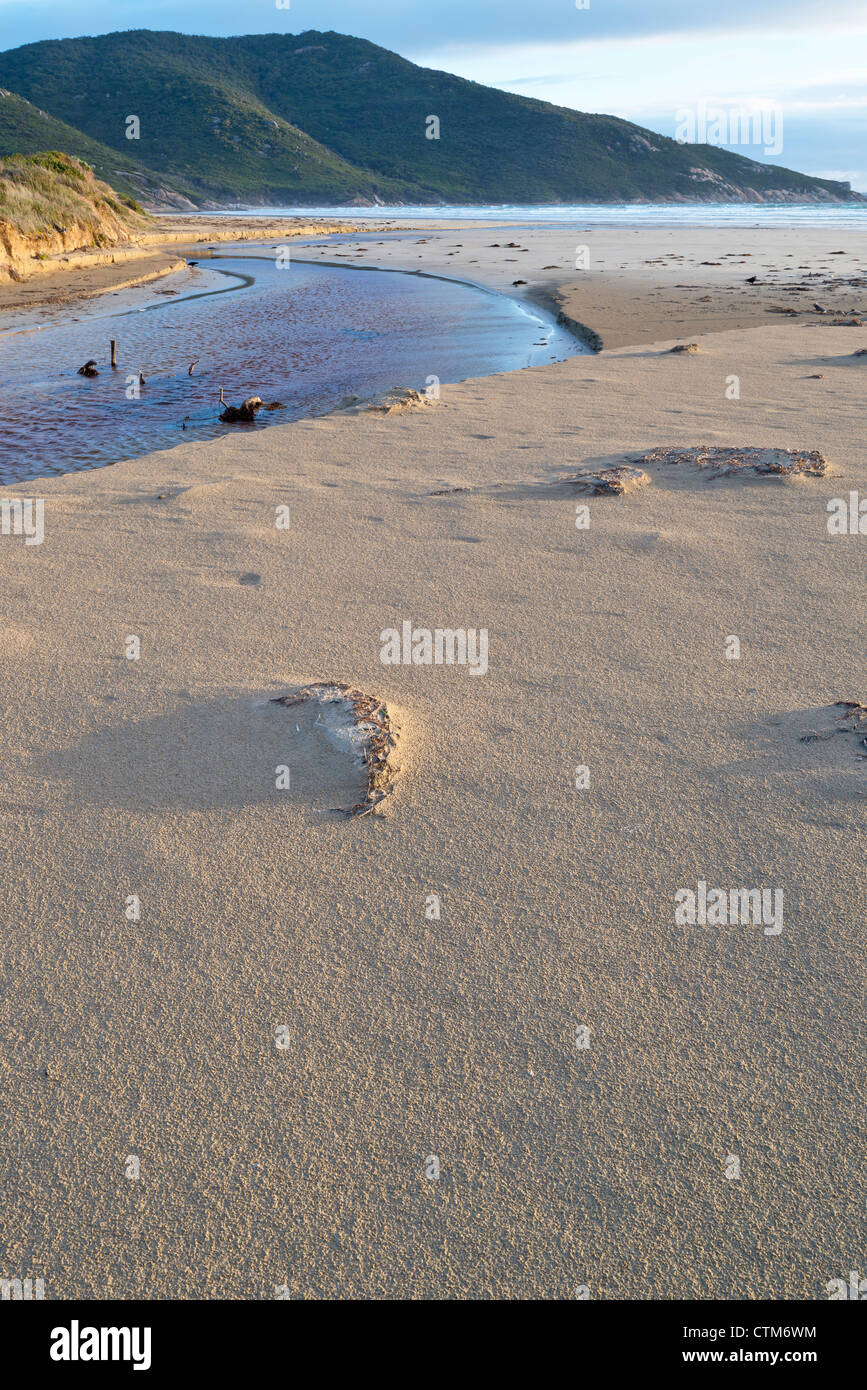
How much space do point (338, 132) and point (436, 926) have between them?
538 feet

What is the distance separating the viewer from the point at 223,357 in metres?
14.9

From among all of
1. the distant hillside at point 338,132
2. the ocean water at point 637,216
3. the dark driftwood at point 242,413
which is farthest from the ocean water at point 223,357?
the distant hillside at point 338,132

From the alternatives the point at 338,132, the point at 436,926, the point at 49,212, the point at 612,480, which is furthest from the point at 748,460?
the point at 338,132

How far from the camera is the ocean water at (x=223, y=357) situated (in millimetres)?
10289

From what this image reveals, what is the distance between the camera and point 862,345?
12.5 m

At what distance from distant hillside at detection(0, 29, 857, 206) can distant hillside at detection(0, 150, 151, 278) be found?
58.3 metres

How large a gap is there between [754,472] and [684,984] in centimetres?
527

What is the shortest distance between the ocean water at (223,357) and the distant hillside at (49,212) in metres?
5.76

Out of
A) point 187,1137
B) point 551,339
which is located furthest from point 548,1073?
point 551,339

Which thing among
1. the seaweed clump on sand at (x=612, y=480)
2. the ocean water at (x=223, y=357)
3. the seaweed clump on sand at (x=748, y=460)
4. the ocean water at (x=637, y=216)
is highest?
the ocean water at (x=637, y=216)

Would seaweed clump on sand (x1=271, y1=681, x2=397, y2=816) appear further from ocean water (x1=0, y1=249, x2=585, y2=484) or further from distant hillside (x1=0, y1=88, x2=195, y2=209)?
distant hillside (x1=0, y1=88, x2=195, y2=209)

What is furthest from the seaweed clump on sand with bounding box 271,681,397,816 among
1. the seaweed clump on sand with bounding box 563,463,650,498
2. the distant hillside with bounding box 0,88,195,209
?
the distant hillside with bounding box 0,88,195,209

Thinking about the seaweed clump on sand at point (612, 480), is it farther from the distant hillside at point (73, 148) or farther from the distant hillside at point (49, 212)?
the distant hillside at point (73, 148)

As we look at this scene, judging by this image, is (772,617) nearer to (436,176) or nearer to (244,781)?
(244,781)
